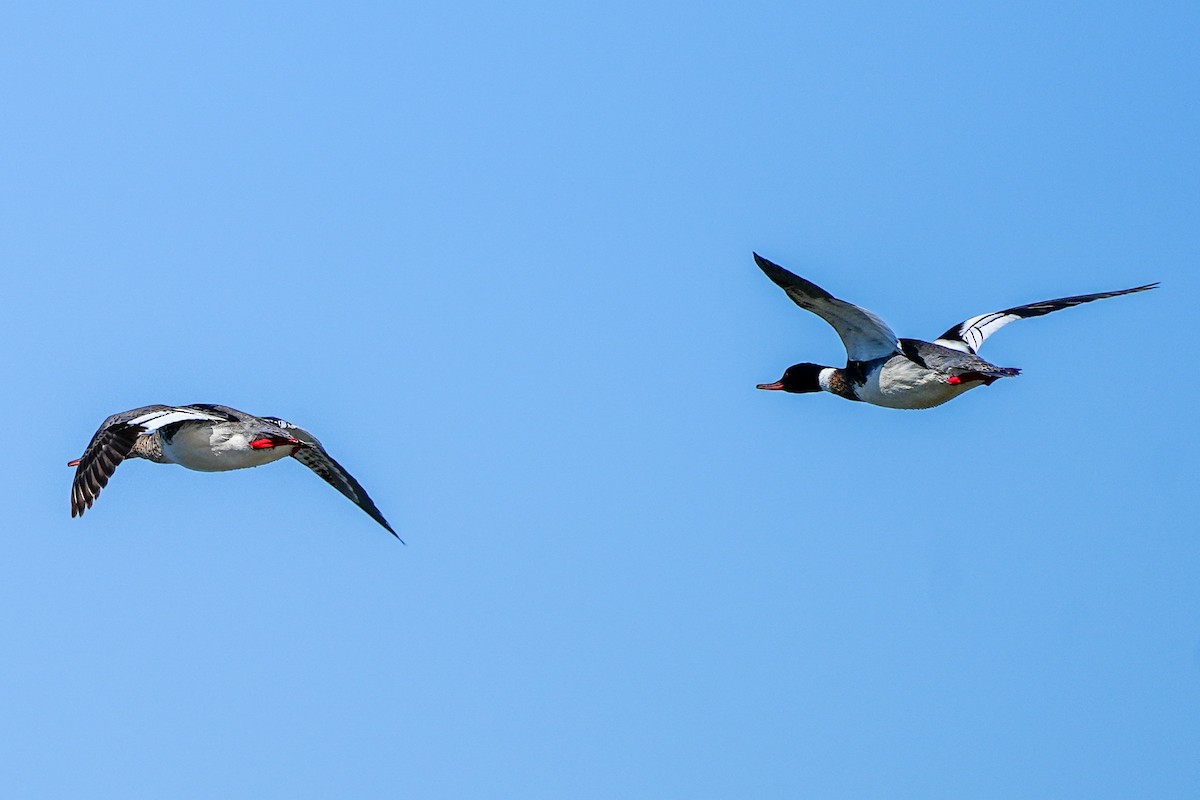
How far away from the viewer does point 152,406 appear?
56.1 ft

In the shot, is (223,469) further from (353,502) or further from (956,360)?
(956,360)

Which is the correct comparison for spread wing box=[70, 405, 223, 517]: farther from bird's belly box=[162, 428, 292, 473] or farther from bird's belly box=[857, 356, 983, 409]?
bird's belly box=[857, 356, 983, 409]

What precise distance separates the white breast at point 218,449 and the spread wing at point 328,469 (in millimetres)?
231

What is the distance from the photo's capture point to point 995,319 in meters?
19.2

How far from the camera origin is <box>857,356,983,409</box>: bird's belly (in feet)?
55.3

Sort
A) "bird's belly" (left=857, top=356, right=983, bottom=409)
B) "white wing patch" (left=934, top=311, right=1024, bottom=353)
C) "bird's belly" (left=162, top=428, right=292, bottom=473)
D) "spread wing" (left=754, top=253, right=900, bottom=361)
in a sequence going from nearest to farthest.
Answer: "spread wing" (left=754, top=253, right=900, bottom=361)
"bird's belly" (left=857, top=356, right=983, bottom=409)
"bird's belly" (left=162, top=428, right=292, bottom=473)
"white wing patch" (left=934, top=311, right=1024, bottom=353)

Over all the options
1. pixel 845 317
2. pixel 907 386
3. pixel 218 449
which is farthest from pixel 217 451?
pixel 907 386

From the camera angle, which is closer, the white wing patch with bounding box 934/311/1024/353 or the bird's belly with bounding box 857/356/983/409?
the bird's belly with bounding box 857/356/983/409

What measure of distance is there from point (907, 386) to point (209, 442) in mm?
6517

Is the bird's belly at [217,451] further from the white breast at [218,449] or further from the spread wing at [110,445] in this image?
the spread wing at [110,445]

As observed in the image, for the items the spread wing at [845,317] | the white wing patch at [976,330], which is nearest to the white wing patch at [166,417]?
the spread wing at [845,317]

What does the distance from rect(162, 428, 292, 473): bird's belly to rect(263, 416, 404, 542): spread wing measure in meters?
0.25

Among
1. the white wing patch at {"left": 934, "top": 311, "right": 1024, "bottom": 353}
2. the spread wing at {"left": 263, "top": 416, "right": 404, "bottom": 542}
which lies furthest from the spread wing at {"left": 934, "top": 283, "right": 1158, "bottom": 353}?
the spread wing at {"left": 263, "top": 416, "right": 404, "bottom": 542}

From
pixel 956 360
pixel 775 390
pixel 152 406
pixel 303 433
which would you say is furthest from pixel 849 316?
pixel 152 406
